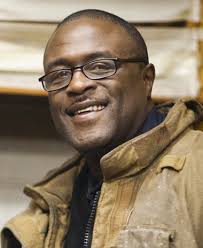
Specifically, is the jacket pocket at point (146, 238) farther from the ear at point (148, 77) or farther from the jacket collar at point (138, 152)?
the ear at point (148, 77)

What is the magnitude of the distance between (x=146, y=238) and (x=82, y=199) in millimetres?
392

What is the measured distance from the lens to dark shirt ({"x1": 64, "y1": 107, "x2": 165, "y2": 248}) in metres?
1.43

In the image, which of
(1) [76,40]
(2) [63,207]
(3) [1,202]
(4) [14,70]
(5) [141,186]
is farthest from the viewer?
(3) [1,202]

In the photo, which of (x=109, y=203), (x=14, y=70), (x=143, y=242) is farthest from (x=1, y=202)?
(x=143, y=242)

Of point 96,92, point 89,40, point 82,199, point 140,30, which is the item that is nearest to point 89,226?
point 82,199

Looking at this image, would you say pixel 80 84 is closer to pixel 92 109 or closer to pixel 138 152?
pixel 92 109

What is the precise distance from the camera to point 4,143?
2.19 m

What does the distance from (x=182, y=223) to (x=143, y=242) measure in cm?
9

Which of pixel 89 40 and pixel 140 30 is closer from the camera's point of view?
pixel 89 40

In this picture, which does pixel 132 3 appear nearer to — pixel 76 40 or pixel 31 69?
pixel 31 69

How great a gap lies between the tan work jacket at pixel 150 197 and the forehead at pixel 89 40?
0.71 feet

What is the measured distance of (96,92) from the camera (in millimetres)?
1365

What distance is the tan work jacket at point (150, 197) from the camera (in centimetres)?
118

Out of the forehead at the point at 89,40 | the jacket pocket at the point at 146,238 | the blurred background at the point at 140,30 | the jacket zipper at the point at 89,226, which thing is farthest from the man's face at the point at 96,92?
the blurred background at the point at 140,30
